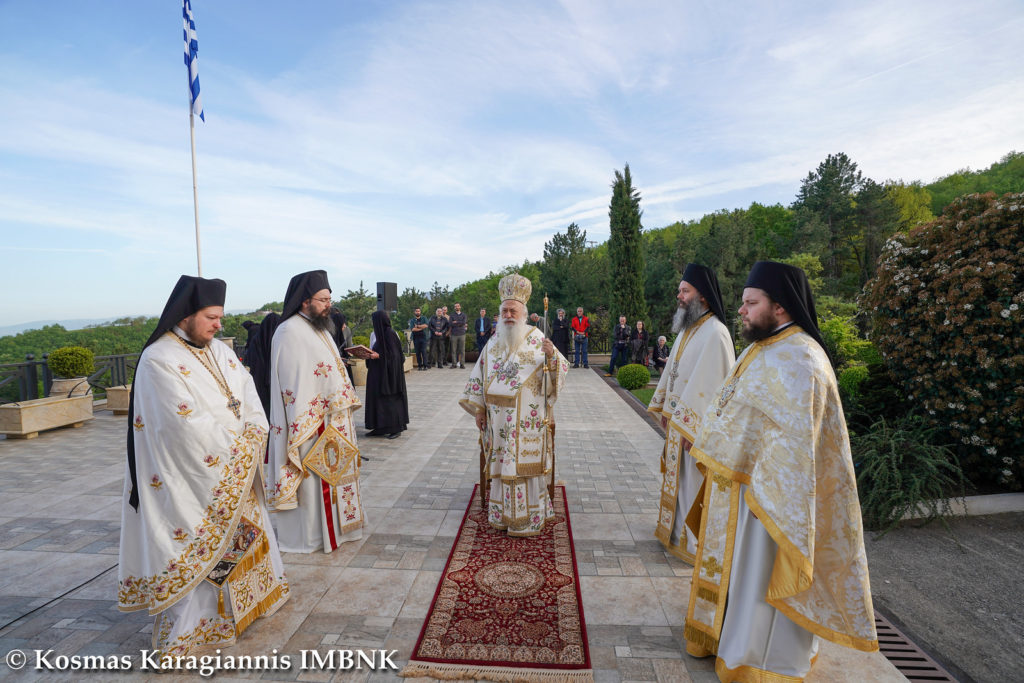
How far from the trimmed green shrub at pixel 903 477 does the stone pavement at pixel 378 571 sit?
7.03ft

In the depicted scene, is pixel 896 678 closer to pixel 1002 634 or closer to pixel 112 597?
pixel 1002 634

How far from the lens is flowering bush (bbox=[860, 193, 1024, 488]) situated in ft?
16.4

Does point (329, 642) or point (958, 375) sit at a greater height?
point (958, 375)

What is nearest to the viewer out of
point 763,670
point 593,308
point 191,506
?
point 763,670

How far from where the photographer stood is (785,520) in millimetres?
2395

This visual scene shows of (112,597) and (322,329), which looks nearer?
(112,597)

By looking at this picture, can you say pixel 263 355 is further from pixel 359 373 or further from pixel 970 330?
pixel 970 330

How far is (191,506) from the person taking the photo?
277 cm

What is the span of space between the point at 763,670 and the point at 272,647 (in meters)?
2.72

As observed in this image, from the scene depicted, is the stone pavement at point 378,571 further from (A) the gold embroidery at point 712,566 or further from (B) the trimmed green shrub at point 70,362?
(B) the trimmed green shrub at point 70,362

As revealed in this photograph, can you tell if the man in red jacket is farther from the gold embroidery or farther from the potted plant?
the gold embroidery

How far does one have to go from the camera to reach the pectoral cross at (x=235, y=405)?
3.00 m

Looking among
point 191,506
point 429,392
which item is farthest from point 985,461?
point 429,392

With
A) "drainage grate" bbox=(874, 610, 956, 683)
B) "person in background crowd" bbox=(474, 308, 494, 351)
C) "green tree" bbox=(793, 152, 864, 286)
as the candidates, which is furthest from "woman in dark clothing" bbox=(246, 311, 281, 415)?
"green tree" bbox=(793, 152, 864, 286)
